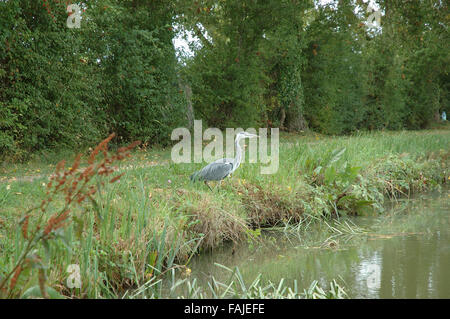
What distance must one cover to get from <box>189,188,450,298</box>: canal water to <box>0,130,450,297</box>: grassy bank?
0.81 feet

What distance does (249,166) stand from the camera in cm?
697

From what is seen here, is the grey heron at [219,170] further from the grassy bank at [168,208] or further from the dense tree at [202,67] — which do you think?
the dense tree at [202,67]

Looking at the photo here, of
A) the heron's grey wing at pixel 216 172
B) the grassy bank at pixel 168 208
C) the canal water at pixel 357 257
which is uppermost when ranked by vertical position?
the heron's grey wing at pixel 216 172

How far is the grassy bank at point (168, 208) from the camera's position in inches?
140

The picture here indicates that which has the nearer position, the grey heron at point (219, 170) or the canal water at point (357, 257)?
the canal water at point (357, 257)

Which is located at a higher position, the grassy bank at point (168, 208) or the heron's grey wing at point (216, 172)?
the heron's grey wing at point (216, 172)

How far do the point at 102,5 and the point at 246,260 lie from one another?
6314mm

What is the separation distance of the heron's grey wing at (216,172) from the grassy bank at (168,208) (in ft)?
0.56

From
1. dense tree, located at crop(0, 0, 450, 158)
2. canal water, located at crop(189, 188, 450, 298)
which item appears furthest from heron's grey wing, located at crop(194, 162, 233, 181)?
dense tree, located at crop(0, 0, 450, 158)

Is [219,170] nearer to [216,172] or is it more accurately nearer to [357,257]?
[216,172]

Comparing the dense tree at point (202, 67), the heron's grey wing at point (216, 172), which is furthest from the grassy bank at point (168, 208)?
the dense tree at point (202, 67)

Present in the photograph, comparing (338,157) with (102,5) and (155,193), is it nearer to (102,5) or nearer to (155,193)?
(155,193)

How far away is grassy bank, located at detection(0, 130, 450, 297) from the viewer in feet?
11.6
